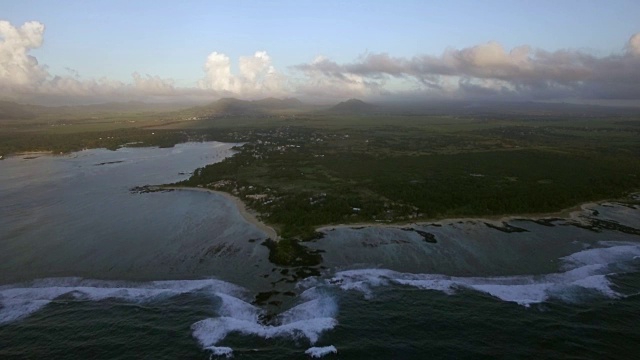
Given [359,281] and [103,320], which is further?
[359,281]

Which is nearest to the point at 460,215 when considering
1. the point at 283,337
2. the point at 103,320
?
the point at 283,337

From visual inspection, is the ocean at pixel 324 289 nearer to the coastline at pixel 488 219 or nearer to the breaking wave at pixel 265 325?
the breaking wave at pixel 265 325

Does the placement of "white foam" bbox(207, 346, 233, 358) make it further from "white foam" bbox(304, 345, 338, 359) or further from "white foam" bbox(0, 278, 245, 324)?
"white foam" bbox(0, 278, 245, 324)

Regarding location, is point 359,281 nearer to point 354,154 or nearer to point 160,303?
point 160,303

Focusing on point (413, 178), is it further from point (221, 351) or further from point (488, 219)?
point (221, 351)

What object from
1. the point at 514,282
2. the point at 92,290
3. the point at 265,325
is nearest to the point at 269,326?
the point at 265,325
